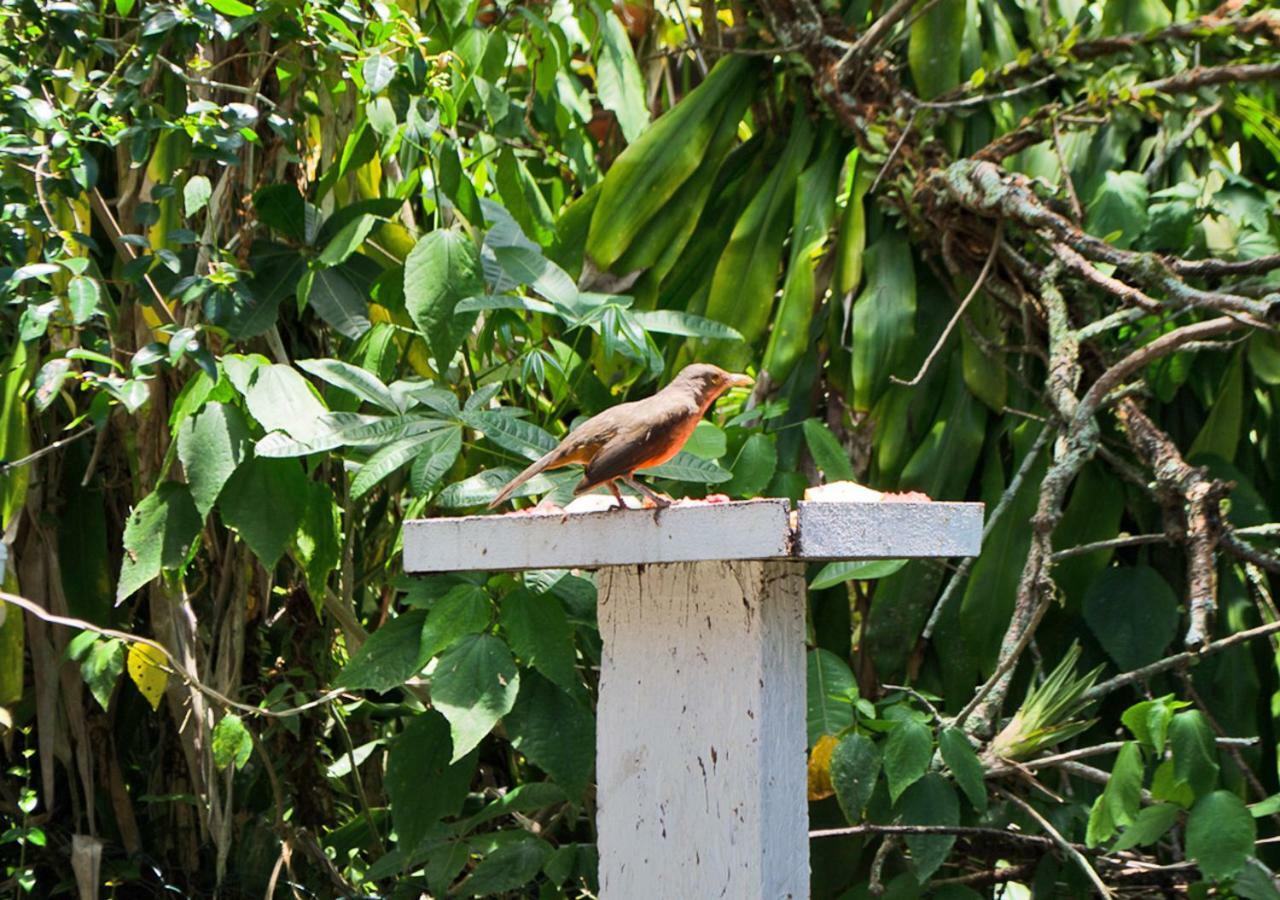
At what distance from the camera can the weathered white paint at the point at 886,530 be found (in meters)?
1.67

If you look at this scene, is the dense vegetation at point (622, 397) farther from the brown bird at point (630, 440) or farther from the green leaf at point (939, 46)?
the brown bird at point (630, 440)

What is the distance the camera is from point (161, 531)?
2.86 metres

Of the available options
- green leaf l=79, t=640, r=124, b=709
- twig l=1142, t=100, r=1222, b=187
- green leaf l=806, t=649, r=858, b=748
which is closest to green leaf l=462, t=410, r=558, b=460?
green leaf l=806, t=649, r=858, b=748

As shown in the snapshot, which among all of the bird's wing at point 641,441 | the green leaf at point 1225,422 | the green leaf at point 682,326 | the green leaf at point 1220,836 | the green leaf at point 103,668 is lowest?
the green leaf at point 1220,836

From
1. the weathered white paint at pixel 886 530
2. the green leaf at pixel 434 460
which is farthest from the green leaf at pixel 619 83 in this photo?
the weathered white paint at pixel 886 530

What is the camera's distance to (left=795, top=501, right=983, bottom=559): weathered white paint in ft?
5.47

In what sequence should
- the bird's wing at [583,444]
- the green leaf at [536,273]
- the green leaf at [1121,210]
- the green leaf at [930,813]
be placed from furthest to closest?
the green leaf at [1121,210]
the green leaf at [536,273]
the green leaf at [930,813]
the bird's wing at [583,444]

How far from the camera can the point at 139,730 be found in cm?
390

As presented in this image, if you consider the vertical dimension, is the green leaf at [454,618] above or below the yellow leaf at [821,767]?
above

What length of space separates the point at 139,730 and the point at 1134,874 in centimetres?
236

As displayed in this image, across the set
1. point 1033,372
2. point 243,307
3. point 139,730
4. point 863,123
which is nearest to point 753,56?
point 863,123

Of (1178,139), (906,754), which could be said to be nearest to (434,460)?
(906,754)

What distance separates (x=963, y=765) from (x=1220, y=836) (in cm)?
38

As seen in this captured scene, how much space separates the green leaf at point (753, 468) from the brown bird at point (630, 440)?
69cm
